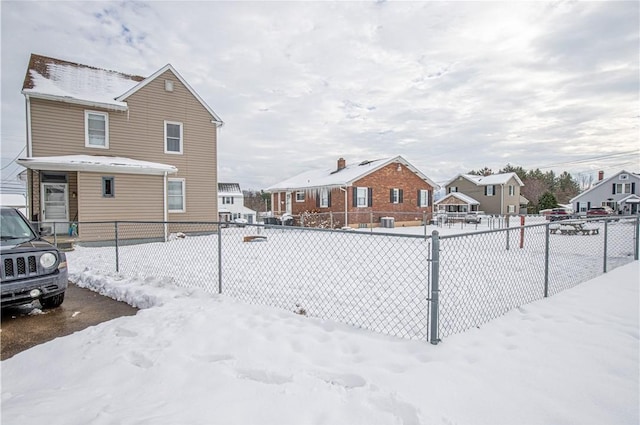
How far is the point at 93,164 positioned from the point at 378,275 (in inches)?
440

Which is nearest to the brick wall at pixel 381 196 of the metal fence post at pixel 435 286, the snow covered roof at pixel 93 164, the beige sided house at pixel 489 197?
the snow covered roof at pixel 93 164

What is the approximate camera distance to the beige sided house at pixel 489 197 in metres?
39.4

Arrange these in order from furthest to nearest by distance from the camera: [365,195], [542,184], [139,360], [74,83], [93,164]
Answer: [542,184], [365,195], [74,83], [93,164], [139,360]

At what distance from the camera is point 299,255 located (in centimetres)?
888

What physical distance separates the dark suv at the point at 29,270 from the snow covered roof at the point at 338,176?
1778 cm

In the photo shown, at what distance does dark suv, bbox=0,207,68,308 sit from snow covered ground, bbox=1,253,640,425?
1.33 meters

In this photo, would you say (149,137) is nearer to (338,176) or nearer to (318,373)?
(338,176)

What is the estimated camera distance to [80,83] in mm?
13844

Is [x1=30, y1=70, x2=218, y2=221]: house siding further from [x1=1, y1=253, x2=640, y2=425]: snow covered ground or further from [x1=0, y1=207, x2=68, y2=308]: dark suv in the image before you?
[x1=1, y1=253, x2=640, y2=425]: snow covered ground

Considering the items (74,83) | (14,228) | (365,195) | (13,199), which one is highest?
(74,83)

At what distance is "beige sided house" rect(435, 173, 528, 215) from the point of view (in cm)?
3941

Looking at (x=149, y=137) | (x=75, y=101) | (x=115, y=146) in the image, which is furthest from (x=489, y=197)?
(x=75, y=101)

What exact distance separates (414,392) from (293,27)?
10455 millimetres

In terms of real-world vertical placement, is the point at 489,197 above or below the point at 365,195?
above
